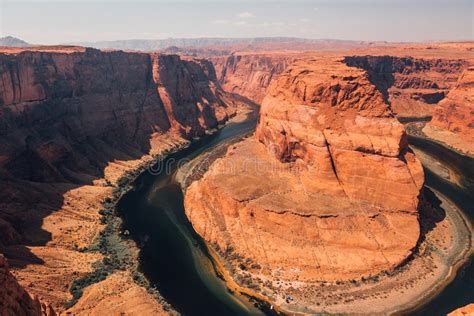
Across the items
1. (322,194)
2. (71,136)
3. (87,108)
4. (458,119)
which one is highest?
(87,108)

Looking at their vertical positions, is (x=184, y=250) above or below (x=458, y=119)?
below

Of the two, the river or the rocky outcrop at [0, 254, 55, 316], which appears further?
the river

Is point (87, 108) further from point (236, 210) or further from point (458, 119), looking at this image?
point (458, 119)

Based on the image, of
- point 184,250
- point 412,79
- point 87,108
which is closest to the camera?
point 184,250

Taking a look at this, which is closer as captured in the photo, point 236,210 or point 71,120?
point 236,210

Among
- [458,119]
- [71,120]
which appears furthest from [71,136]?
[458,119]

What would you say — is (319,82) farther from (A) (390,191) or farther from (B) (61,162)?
(B) (61,162)

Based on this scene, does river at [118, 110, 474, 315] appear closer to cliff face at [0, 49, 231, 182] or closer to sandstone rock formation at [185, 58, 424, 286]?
sandstone rock formation at [185, 58, 424, 286]

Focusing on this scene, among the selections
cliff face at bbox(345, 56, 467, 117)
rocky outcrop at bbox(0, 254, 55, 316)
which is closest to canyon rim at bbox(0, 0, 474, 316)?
rocky outcrop at bbox(0, 254, 55, 316)
